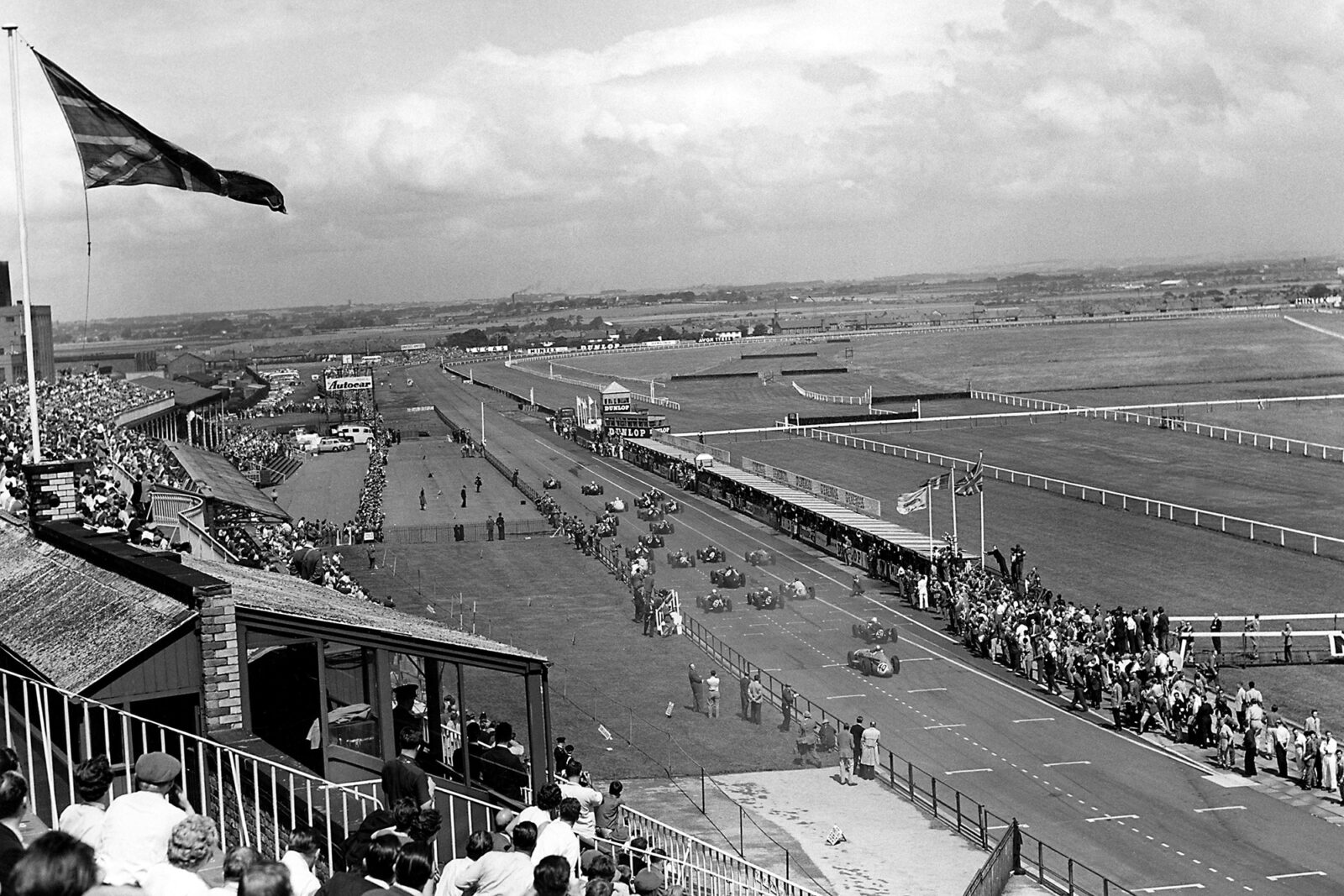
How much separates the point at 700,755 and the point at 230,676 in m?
13.2

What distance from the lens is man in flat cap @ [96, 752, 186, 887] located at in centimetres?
740

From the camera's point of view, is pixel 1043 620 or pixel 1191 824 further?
pixel 1043 620

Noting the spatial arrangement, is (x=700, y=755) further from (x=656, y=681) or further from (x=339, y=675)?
(x=339, y=675)

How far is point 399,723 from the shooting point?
15.6m

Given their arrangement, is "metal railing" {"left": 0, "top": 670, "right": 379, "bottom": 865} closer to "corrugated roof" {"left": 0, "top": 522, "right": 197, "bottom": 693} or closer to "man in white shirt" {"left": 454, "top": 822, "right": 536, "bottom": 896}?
"corrugated roof" {"left": 0, "top": 522, "right": 197, "bottom": 693}

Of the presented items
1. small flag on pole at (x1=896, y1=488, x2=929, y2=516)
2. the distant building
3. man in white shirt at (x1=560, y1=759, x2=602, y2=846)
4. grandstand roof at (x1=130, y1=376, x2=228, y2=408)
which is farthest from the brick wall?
the distant building

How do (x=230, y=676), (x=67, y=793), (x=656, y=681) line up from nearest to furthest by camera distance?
(x=67, y=793) → (x=230, y=676) → (x=656, y=681)

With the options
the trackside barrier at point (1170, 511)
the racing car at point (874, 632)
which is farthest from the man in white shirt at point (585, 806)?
the trackside barrier at point (1170, 511)

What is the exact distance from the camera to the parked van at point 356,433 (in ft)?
324

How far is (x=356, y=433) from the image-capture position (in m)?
99.6

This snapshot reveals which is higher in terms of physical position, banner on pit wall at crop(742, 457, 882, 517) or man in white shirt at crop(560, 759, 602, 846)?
man in white shirt at crop(560, 759, 602, 846)

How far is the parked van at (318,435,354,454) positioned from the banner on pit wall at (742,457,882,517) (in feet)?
121

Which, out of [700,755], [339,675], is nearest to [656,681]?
[700,755]

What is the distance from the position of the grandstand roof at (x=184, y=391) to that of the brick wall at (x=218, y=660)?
238 feet
